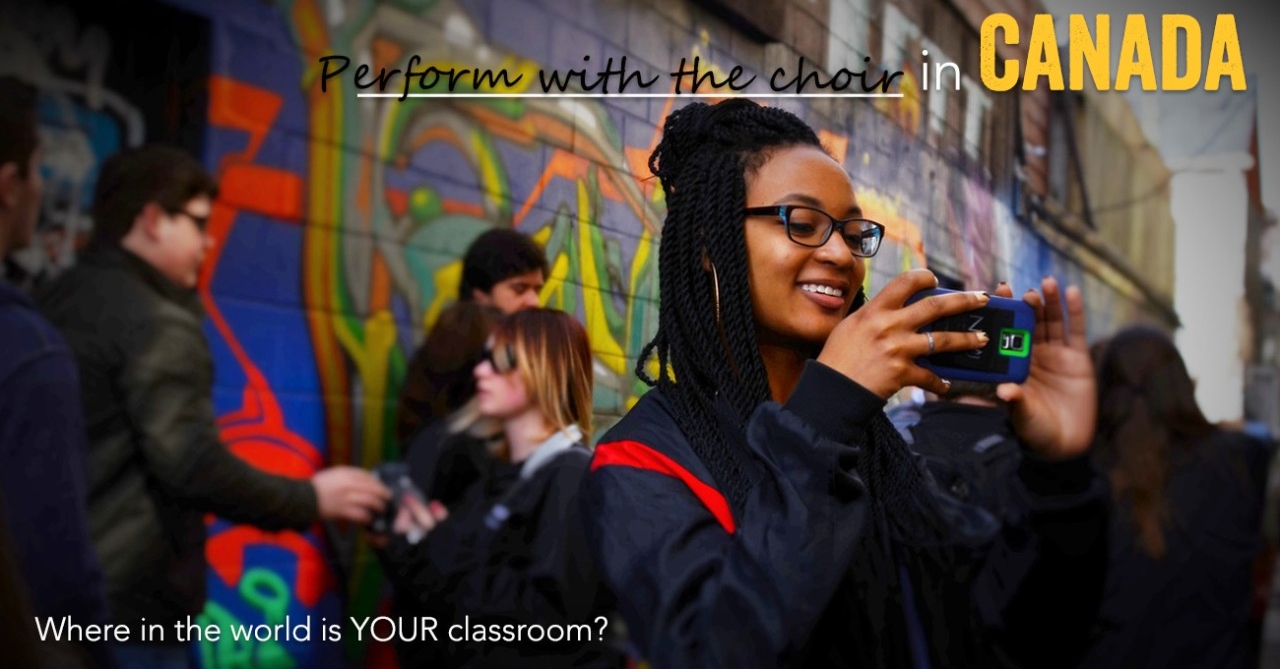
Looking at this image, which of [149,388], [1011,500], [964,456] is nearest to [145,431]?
[149,388]

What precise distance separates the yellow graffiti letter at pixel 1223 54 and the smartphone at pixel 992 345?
42.4 inches

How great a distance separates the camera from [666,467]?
4.06ft

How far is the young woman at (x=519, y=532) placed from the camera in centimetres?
184

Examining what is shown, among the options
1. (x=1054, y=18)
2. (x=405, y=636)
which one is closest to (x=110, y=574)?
(x=405, y=636)

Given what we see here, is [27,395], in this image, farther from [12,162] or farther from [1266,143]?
[1266,143]

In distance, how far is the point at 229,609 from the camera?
5.34ft

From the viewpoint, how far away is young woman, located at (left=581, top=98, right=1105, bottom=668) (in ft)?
3.73

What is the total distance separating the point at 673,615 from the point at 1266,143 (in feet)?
5.63

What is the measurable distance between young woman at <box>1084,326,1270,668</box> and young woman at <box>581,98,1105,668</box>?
0.68m

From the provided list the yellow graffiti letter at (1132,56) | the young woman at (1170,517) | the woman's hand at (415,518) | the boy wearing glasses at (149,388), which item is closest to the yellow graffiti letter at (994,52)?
the yellow graffiti letter at (1132,56)

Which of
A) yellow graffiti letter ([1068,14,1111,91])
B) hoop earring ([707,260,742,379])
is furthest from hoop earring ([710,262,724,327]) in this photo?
yellow graffiti letter ([1068,14,1111,91])

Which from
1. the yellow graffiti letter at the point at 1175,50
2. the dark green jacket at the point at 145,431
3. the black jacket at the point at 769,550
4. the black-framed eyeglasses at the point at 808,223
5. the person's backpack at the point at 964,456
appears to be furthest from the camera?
the yellow graffiti letter at the point at 1175,50

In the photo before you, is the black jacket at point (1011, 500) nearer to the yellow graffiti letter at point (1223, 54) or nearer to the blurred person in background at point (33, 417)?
the yellow graffiti letter at point (1223, 54)

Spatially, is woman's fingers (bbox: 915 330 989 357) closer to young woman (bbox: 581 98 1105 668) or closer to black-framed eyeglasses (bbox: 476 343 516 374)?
young woman (bbox: 581 98 1105 668)
